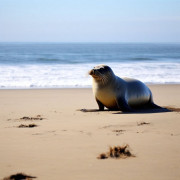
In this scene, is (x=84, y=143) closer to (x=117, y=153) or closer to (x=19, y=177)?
(x=117, y=153)

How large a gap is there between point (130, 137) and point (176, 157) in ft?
3.66

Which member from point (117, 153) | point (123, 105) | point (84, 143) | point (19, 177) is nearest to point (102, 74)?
point (123, 105)

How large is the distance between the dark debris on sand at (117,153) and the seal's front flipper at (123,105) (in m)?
3.53

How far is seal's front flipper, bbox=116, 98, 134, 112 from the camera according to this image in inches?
332

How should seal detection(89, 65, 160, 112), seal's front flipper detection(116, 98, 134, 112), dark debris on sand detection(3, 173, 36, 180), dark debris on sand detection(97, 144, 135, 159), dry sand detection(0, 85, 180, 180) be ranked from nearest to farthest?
dark debris on sand detection(3, 173, 36, 180) → dry sand detection(0, 85, 180, 180) → dark debris on sand detection(97, 144, 135, 159) → seal's front flipper detection(116, 98, 134, 112) → seal detection(89, 65, 160, 112)

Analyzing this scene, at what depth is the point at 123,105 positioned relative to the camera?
8.48 meters

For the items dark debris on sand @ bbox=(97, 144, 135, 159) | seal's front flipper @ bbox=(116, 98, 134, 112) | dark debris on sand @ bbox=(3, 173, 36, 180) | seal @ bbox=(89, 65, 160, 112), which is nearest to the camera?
dark debris on sand @ bbox=(3, 173, 36, 180)

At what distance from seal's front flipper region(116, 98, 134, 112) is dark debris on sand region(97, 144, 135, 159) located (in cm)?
353

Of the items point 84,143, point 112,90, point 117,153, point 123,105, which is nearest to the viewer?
point 117,153

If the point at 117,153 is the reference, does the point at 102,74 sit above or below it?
above

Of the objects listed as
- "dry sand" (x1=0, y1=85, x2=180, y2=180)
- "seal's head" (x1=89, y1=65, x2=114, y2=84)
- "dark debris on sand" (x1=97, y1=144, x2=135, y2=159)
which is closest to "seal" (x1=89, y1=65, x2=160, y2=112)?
"seal's head" (x1=89, y1=65, x2=114, y2=84)

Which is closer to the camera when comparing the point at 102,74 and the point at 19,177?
the point at 19,177

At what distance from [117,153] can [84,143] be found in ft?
2.36

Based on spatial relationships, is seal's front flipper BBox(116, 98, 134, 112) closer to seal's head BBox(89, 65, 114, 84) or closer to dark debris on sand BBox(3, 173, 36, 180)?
seal's head BBox(89, 65, 114, 84)
